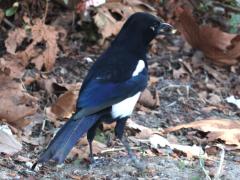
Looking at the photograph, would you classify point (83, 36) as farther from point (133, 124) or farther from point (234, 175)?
point (234, 175)

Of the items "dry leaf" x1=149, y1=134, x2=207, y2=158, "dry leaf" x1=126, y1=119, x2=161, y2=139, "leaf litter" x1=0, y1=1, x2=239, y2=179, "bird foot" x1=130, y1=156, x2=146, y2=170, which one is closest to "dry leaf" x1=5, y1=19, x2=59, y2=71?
"leaf litter" x1=0, y1=1, x2=239, y2=179

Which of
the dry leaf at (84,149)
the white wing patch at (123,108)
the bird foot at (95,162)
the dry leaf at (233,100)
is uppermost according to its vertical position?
the white wing patch at (123,108)

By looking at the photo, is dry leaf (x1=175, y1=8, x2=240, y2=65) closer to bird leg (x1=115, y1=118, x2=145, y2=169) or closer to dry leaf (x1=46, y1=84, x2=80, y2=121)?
dry leaf (x1=46, y1=84, x2=80, y2=121)

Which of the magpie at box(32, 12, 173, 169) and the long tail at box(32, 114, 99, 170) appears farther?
the magpie at box(32, 12, 173, 169)

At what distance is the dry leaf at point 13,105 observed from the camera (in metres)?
4.33

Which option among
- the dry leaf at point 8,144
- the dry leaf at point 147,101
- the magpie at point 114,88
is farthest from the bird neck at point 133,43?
the dry leaf at point 147,101

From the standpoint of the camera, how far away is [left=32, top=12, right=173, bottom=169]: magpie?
3.70 meters

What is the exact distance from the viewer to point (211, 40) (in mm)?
6074

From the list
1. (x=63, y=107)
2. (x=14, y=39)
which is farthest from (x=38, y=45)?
(x=63, y=107)

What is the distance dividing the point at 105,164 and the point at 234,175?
27.4 inches

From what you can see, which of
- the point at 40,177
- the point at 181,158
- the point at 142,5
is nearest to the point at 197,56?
the point at 142,5

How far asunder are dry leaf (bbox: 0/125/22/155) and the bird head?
0.82 metres

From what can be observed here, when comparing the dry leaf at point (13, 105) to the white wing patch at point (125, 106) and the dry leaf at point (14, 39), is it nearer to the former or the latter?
the white wing patch at point (125, 106)

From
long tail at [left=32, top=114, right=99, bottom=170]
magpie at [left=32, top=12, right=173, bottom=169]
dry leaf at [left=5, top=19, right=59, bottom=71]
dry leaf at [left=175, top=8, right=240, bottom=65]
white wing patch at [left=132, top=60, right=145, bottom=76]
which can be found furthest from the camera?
dry leaf at [left=175, top=8, right=240, bottom=65]
